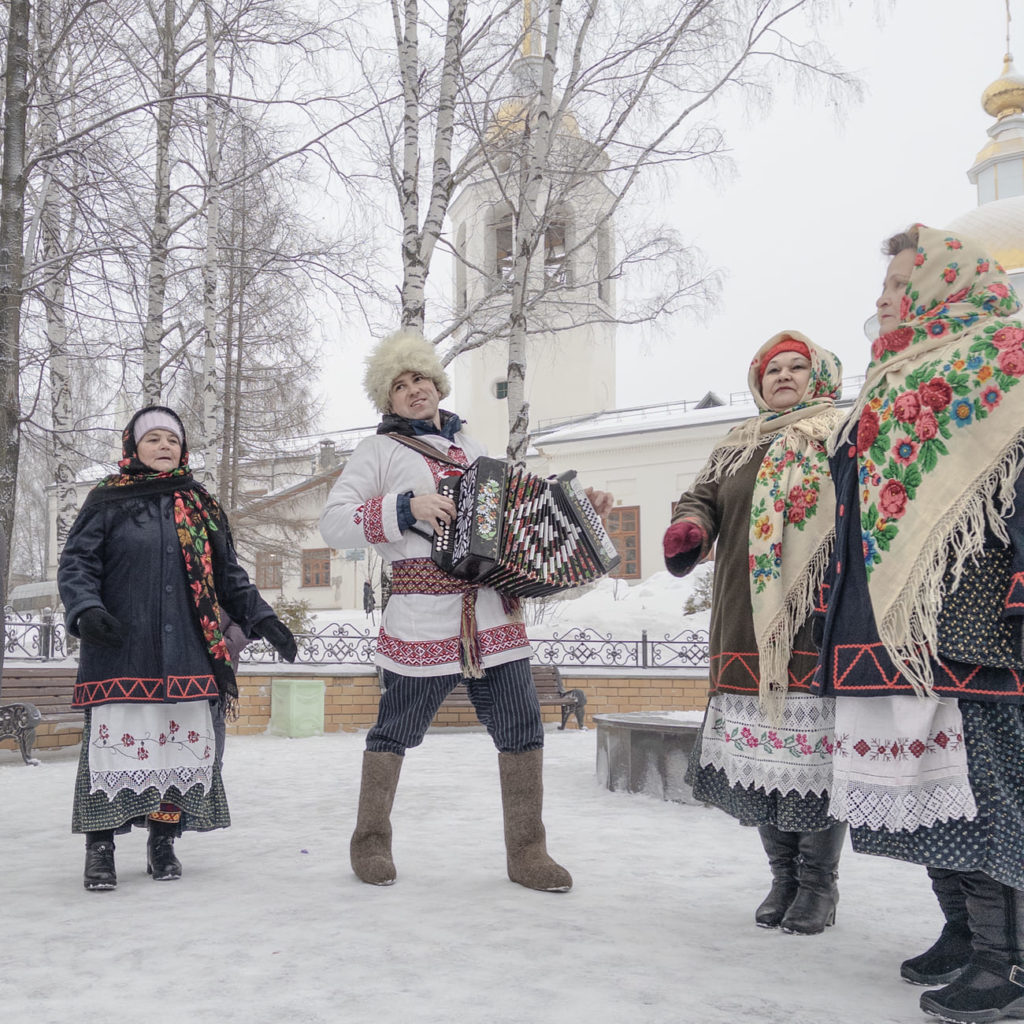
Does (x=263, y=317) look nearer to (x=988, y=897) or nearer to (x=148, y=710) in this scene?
(x=148, y=710)

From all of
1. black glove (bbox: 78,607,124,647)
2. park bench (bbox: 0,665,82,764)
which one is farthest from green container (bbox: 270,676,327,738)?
black glove (bbox: 78,607,124,647)

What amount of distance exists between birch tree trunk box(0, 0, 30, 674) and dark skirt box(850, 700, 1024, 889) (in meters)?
5.49

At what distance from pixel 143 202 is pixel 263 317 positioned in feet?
34.1

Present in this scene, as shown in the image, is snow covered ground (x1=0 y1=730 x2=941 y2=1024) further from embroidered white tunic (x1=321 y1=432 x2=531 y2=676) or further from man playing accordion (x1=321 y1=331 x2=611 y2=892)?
embroidered white tunic (x1=321 y1=432 x2=531 y2=676)

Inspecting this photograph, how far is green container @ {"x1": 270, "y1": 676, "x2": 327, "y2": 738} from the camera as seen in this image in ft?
29.4

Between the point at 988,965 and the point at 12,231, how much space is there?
21.0 ft

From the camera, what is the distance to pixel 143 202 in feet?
28.2

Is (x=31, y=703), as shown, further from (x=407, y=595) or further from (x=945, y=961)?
(x=945, y=961)

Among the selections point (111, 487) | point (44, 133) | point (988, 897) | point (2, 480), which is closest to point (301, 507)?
point (44, 133)

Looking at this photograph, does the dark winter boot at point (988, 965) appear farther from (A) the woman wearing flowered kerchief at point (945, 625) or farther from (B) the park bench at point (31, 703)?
(B) the park bench at point (31, 703)

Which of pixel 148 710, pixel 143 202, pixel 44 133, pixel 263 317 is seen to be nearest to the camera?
pixel 148 710

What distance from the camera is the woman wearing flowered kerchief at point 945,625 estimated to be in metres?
2.34

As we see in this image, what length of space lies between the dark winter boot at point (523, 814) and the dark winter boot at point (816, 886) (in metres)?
0.85

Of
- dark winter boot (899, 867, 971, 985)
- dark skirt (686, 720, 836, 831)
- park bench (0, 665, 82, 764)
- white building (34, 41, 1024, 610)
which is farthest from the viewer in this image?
white building (34, 41, 1024, 610)
